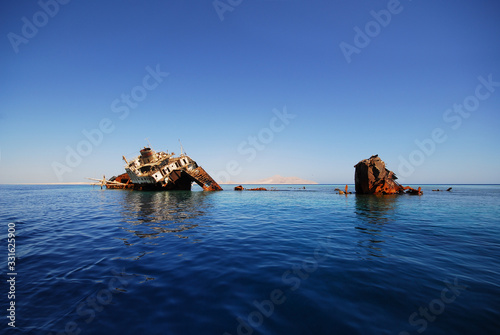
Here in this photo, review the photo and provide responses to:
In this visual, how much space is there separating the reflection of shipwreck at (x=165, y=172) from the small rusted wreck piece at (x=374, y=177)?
34.3m

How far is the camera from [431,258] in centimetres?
650

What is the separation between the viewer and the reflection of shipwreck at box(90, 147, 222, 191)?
46.9 m

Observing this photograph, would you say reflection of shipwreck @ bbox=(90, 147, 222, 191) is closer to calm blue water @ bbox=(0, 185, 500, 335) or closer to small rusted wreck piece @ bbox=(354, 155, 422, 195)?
small rusted wreck piece @ bbox=(354, 155, 422, 195)

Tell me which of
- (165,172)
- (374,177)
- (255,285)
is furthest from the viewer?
(165,172)

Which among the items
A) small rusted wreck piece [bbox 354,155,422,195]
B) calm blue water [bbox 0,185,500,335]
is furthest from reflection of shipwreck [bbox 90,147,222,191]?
calm blue water [bbox 0,185,500,335]

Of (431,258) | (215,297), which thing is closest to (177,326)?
(215,297)

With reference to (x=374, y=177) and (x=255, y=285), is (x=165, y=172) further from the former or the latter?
(x=255, y=285)

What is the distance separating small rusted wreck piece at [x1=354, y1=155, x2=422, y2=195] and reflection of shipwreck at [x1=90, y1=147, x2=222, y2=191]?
113ft

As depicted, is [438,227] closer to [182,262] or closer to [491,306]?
[491,306]

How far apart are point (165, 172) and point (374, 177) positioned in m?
44.1

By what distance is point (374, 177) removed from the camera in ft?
117

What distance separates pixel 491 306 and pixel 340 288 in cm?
275

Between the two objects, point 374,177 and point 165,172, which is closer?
point 374,177

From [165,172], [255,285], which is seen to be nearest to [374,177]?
[255,285]
